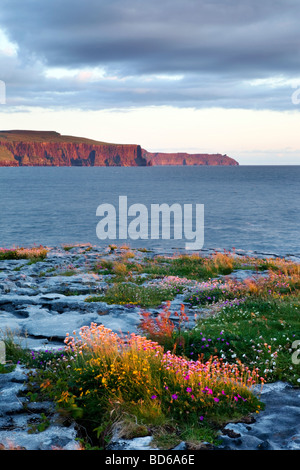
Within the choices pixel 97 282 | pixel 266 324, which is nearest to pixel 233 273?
pixel 97 282

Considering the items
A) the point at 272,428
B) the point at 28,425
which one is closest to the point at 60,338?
the point at 28,425

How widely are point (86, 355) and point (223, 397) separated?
2358mm

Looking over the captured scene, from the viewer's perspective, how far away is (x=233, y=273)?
55.5 ft

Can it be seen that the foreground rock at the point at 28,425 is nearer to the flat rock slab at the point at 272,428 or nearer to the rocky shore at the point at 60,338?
the rocky shore at the point at 60,338

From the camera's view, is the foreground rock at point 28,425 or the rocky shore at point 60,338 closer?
the foreground rock at point 28,425

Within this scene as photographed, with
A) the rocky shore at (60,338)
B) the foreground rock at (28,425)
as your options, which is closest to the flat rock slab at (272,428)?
the rocky shore at (60,338)

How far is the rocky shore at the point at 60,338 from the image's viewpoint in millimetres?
4809

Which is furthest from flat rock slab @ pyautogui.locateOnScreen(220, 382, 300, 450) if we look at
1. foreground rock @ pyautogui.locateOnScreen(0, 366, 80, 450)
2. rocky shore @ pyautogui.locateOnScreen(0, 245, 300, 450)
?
foreground rock @ pyautogui.locateOnScreen(0, 366, 80, 450)

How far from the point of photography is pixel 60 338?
8.50 m

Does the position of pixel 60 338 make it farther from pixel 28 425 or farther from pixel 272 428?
pixel 272 428

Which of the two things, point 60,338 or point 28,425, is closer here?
point 28,425

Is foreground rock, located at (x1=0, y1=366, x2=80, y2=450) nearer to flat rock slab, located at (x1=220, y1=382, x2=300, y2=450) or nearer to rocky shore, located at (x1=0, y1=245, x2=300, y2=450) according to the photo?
rocky shore, located at (x1=0, y1=245, x2=300, y2=450)

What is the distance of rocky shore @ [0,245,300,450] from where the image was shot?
4809 millimetres
